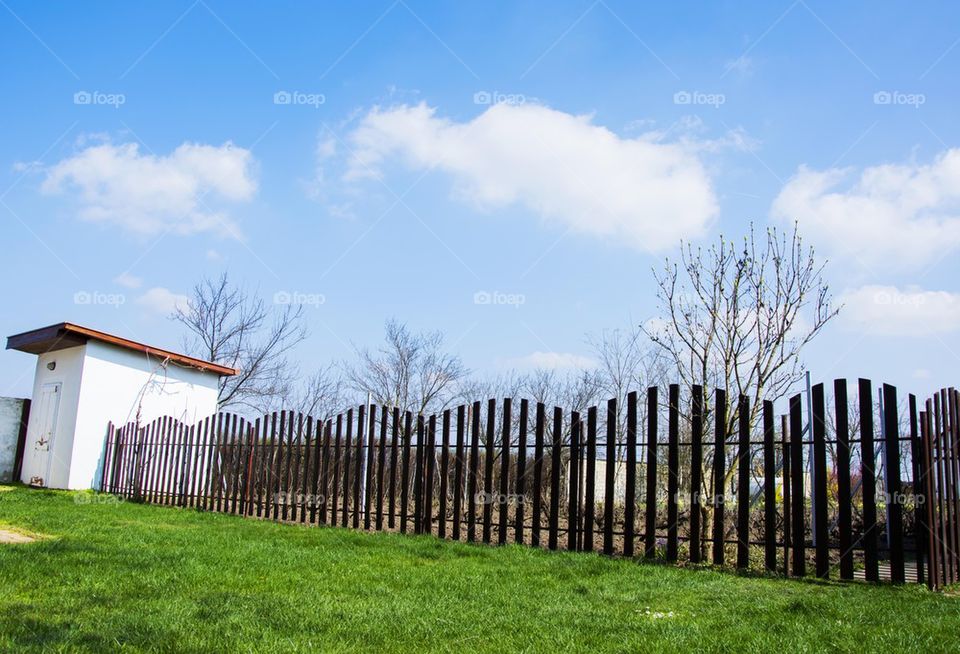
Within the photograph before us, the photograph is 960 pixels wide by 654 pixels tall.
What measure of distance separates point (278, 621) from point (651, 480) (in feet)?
15.0

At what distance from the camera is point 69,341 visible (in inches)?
681

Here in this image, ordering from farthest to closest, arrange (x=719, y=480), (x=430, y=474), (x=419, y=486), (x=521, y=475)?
(x=419, y=486) < (x=430, y=474) < (x=521, y=475) < (x=719, y=480)

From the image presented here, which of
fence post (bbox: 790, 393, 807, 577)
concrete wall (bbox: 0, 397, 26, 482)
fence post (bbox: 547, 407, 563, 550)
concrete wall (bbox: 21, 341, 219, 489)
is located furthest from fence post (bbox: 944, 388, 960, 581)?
concrete wall (bbox: 0, 397, 26, 482)

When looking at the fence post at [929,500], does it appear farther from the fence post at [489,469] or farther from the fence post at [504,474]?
the fence post at [489,469]

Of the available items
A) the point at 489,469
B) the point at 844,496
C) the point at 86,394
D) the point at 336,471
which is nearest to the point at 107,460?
the point at 86,394

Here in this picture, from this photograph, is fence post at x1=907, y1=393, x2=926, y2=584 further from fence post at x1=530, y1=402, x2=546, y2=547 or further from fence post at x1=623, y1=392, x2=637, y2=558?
fence post at x1=530, y1=402, x2=546, y2=547

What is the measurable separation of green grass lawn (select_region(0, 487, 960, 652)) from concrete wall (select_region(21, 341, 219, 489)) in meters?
10.4

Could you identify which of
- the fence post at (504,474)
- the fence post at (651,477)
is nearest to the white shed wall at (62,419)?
the fence post at (504,474)

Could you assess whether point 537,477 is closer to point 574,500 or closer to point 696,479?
point 574,500

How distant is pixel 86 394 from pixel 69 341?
1.35 meters

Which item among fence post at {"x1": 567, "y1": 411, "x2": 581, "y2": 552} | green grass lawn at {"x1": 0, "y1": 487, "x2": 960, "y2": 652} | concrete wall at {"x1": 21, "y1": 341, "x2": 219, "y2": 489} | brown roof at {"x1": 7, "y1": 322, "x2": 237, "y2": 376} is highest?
brown roof at {"x1": 7, "y1": 322, "x2": 237, "y2": 376}

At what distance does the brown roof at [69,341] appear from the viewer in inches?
652

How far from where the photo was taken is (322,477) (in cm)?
1146

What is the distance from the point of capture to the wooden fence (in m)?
6.47
